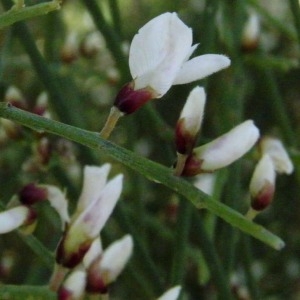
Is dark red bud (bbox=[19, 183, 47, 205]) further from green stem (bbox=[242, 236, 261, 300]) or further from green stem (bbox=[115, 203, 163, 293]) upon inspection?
green stem (bbox=[242, 236, 261, 300])

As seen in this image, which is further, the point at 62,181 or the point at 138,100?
the point at 62,181

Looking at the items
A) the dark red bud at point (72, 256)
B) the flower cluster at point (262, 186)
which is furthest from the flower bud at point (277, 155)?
the dark red bud at point (72, 256)

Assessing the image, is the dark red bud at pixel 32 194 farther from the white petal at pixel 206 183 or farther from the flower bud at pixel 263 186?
the white petal at pixel 206 183

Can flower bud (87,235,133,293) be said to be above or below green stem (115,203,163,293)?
above

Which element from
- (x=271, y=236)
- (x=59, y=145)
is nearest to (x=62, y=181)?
(x=59, y=145)

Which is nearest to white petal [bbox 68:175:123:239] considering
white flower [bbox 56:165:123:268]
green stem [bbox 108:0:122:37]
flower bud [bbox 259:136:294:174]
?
white flower [bbox 56:165:123:268]

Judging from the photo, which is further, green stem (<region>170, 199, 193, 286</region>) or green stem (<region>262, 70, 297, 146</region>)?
green stem (<region>262, 70, 297, 146</region>)

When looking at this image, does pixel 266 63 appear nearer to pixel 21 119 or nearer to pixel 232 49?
pixel 232 49
